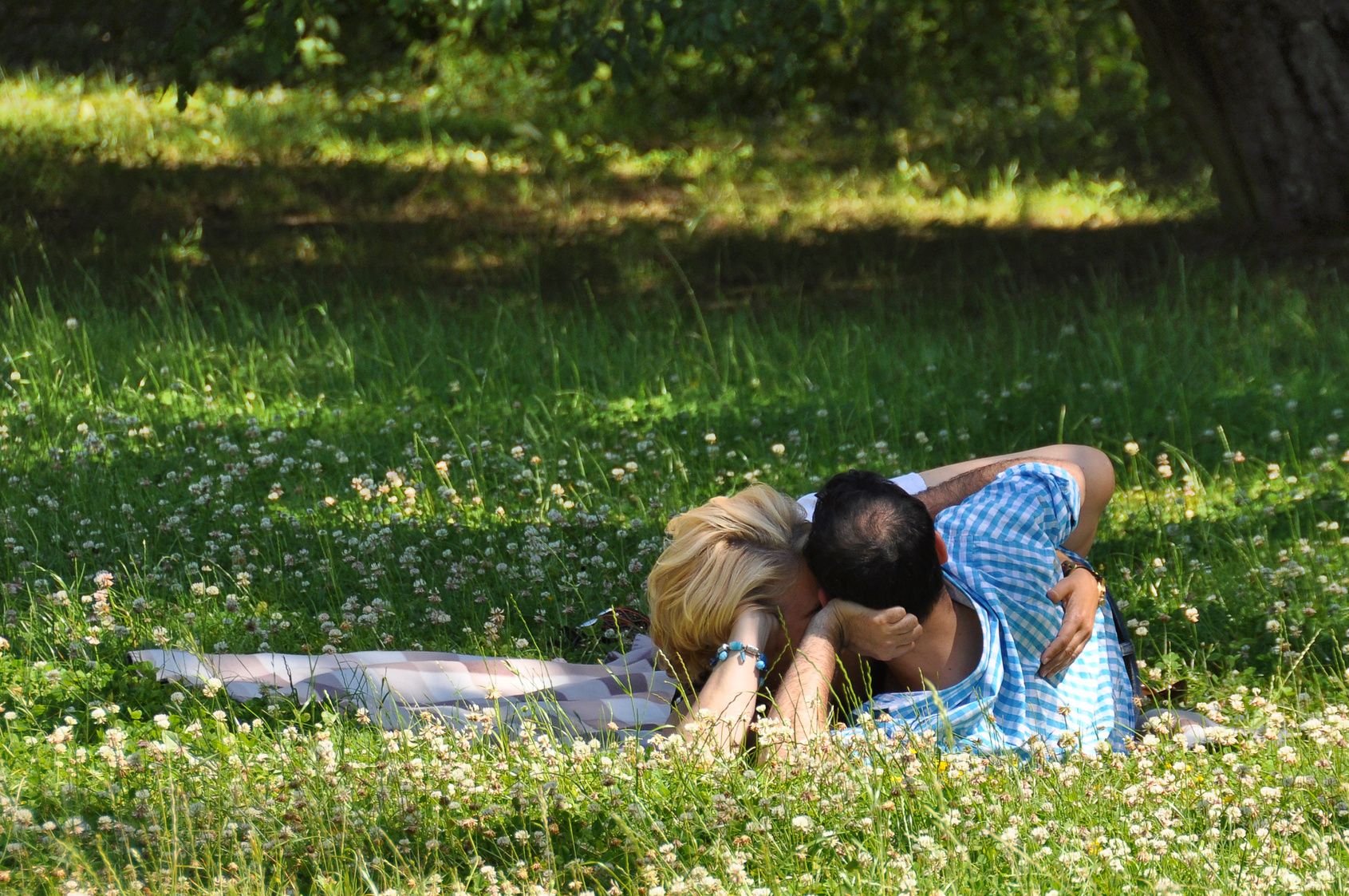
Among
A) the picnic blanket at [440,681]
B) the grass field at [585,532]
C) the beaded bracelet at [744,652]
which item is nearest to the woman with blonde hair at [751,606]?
the beaded bracelet at [744,652]

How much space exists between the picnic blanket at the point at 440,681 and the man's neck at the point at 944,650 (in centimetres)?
70

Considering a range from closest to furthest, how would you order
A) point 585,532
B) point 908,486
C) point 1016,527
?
point 1016,527 → point 908,486 → point 585,532

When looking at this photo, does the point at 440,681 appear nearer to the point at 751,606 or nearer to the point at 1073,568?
the point at 751,606

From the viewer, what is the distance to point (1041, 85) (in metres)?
16.3

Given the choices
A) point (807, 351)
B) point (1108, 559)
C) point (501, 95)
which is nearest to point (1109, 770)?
point (1108, 559)

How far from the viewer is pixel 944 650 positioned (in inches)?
144

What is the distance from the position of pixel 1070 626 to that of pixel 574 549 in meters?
2.06

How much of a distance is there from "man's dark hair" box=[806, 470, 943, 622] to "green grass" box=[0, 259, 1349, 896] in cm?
58

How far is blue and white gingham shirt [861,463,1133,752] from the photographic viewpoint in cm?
351

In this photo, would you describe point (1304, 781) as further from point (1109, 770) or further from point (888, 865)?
point (888, 865)

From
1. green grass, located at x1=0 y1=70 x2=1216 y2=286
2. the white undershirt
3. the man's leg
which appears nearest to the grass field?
the man's leg

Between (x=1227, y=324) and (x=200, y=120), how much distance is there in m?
10.7

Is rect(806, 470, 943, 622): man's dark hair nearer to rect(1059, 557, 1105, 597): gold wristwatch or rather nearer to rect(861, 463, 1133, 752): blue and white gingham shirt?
rect(861, 463, 1133, 752): blue and white gingham shirt

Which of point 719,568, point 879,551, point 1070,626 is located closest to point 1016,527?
point 1070,626
